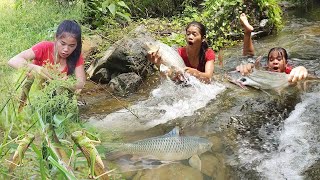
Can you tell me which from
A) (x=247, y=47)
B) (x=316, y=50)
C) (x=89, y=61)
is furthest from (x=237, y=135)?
(x=316, y=50)

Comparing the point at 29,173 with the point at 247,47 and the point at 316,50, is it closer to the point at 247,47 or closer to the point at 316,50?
the point at 247,47

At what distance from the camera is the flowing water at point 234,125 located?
305 cm

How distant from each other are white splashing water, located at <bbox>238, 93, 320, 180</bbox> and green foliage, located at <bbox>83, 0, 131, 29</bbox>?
3.97 m

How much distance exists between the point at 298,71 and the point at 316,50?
2.78 m

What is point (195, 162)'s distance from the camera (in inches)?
119

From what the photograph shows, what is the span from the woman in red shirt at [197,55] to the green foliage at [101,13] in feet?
7.42

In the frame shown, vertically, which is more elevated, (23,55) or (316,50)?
(23,55)

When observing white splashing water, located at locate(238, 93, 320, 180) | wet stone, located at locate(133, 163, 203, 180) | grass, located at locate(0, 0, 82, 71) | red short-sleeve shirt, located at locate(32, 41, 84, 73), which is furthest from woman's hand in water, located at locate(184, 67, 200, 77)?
grass, located at locate(0, 0, 82, 71)

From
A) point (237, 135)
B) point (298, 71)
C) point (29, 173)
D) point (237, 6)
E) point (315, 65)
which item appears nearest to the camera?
point (29, 173)

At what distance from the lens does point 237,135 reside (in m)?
3.67

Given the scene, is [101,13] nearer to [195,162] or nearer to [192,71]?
[192,71]

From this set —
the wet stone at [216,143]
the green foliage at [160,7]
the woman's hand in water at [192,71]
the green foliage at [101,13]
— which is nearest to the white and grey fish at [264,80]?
the woman's hand in water at [192,71]

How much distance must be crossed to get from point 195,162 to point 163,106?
62.5 inches

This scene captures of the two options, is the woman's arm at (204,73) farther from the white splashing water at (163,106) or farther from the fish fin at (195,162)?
the fish fin at (195,162)
